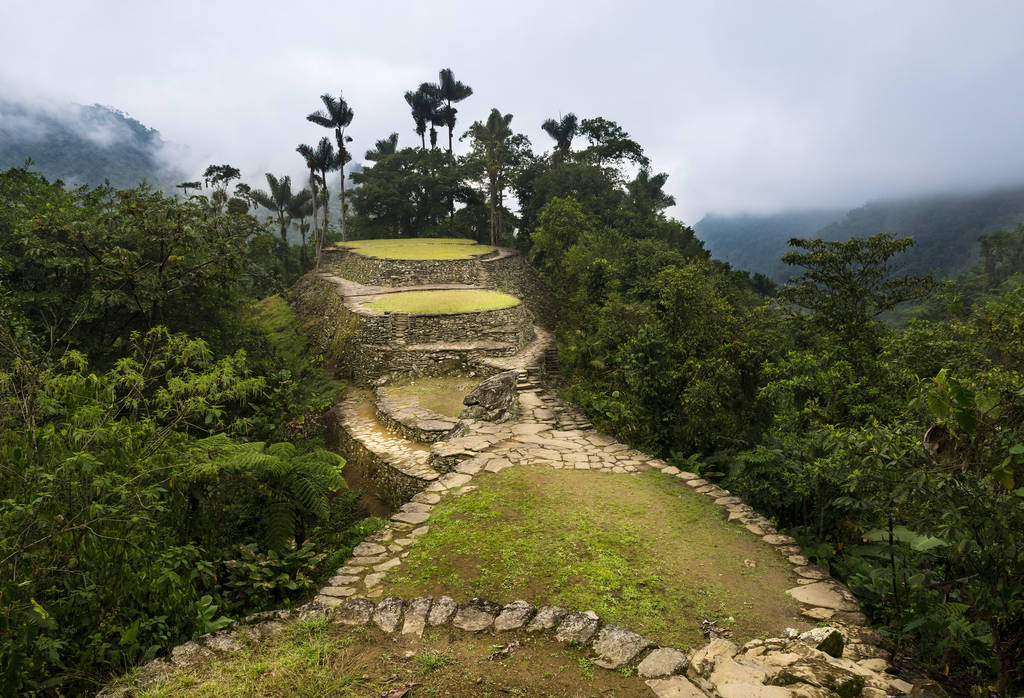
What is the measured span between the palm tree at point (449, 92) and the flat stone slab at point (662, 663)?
3361 cm

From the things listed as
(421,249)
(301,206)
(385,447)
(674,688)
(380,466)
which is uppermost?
(301,206)

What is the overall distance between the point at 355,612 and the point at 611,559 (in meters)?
2.16

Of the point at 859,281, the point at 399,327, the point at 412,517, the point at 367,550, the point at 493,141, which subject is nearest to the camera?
the point at 367,550

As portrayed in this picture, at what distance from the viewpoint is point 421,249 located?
2359cm

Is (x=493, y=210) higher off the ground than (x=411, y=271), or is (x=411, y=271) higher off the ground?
(x=493, y=210)

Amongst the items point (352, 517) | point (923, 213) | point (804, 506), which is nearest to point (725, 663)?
point (804, 506)

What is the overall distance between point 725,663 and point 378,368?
1073cm

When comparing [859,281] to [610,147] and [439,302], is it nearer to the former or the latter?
[439,302]

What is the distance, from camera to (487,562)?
427 cm

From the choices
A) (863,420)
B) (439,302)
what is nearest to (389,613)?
(863,420)

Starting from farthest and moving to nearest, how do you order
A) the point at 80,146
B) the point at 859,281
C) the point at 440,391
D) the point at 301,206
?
the point at 80,146 < the point at 301,206 < the point at 440,391 < the point at 859,281

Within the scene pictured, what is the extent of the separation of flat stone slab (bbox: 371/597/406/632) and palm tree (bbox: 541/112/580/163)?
106ft

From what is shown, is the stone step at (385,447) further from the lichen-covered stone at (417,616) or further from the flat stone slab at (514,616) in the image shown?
the flat stone slab at (514,616)

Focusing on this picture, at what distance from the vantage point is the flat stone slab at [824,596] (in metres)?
3.67
